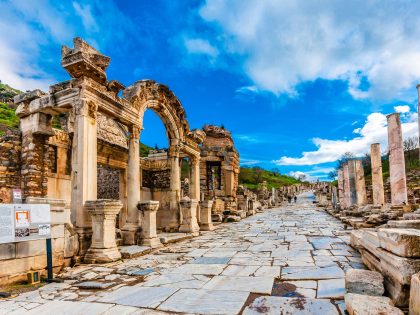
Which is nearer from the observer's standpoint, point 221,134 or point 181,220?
point 181,220

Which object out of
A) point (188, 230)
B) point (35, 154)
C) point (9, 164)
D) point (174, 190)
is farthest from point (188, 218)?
point (9, 164)

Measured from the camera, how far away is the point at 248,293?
4098 mm

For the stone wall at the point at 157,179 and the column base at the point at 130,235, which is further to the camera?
the stone wall at the point at 157,179

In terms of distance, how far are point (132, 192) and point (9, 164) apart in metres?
3.59

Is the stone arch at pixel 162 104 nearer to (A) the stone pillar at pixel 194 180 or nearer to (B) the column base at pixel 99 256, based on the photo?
(A) the stone pillar at pixel 194 180

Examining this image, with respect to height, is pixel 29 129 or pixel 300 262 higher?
pixel 29 129

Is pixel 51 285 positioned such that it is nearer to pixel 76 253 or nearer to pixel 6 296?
pixel 6 296

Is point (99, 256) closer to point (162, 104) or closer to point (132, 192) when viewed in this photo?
point (132, 192)

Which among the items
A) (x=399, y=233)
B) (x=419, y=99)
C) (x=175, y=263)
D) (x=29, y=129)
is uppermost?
(x=419, y=99)

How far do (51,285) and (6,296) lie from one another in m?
0.75

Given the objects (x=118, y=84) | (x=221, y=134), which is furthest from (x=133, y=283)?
(x=221, y=134)

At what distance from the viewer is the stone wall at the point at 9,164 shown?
8.52 meters

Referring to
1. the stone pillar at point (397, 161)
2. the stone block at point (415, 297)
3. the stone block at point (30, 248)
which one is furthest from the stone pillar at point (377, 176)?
the stone block at point (30, 248)

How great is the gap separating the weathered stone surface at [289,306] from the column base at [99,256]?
4089 millimetres
